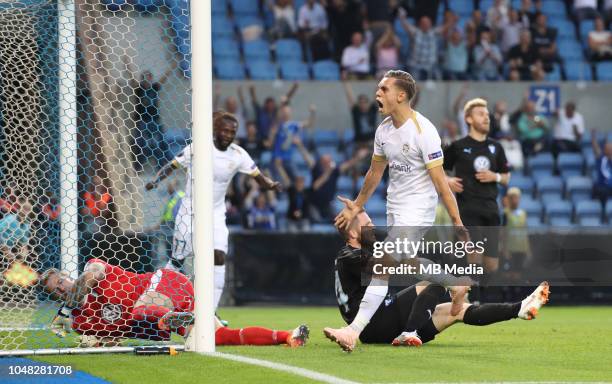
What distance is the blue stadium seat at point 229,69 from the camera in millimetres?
22266

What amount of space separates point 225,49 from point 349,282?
13.9 metres

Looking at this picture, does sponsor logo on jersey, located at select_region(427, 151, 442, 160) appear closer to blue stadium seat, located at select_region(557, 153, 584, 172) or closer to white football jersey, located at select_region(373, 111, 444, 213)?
white football jersey, located at select_region(373, 111, 444, 213)

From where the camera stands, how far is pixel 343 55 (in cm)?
2256

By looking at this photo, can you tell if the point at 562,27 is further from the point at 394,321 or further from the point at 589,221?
the point at 394,321

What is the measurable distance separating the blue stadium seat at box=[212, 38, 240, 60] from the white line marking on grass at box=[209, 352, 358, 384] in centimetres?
1450

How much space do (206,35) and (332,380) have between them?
3.02 m

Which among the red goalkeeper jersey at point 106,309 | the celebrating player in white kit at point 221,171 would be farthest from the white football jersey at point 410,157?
the celebrating player in white kit at point 221,171

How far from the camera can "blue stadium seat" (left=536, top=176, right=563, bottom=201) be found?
22094 millimetres

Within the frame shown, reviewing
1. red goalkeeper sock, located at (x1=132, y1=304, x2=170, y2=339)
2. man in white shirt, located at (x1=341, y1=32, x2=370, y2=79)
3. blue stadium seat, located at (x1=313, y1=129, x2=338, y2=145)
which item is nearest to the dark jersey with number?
red goalkeeper sock, located at (x1=132, y1=304, x2=170, y2=339)

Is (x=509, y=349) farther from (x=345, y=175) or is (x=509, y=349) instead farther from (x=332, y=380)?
(x=345, y=175)

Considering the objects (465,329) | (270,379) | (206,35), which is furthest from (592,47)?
(270,379)

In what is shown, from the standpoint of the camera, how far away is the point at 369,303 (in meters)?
8.59

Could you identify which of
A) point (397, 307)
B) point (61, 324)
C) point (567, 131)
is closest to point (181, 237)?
point (61, 324)

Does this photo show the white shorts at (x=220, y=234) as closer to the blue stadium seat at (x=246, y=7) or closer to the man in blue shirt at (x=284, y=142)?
the man in blue shirt at (x=284, y=142)
